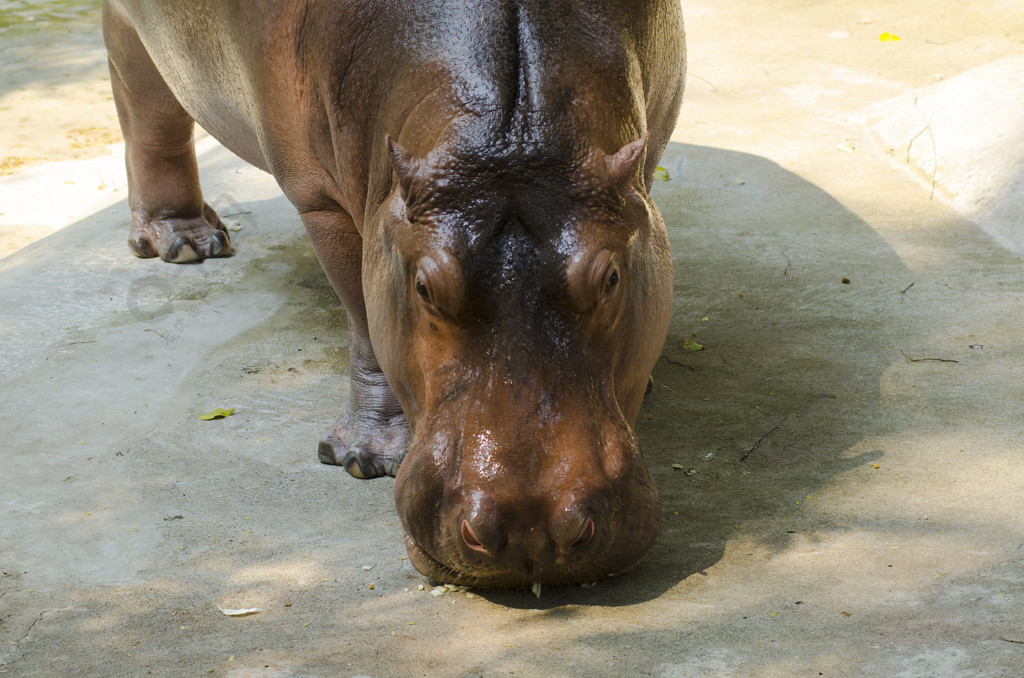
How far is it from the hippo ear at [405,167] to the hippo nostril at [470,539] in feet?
2.83

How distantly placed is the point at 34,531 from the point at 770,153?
5.06m

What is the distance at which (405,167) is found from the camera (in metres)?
2.96

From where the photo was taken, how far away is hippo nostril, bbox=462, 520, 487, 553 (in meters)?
2.74

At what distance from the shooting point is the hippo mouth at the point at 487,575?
290cm

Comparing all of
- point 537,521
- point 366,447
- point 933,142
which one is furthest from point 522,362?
point 933,142

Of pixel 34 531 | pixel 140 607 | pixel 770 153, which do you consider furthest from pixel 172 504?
pixel 770 153

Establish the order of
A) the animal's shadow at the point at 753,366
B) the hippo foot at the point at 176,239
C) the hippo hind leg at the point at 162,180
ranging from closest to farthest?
the animal's shadow at the point at 753,366, the hippo hind leg at the point at 162,180, the hippo foot at the point at 176,239

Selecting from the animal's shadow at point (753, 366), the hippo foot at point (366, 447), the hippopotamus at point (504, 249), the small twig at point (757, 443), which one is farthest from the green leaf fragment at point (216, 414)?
the small twig at point (757, 443)

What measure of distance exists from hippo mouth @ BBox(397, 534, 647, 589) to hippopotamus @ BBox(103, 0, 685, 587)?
0.01m

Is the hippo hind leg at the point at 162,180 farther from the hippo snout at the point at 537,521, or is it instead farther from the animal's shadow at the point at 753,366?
the hippo snout at the point at 537,521

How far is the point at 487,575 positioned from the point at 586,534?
33 centimetres

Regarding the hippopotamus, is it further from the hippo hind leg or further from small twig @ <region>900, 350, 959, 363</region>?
the hippo hind leg

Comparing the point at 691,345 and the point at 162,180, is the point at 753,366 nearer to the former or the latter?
the point at 691,345

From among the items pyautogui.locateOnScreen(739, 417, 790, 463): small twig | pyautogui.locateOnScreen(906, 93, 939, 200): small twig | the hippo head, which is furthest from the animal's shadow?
pyautogui.locateOnScreen(906, 93, 939, 200): small twig
